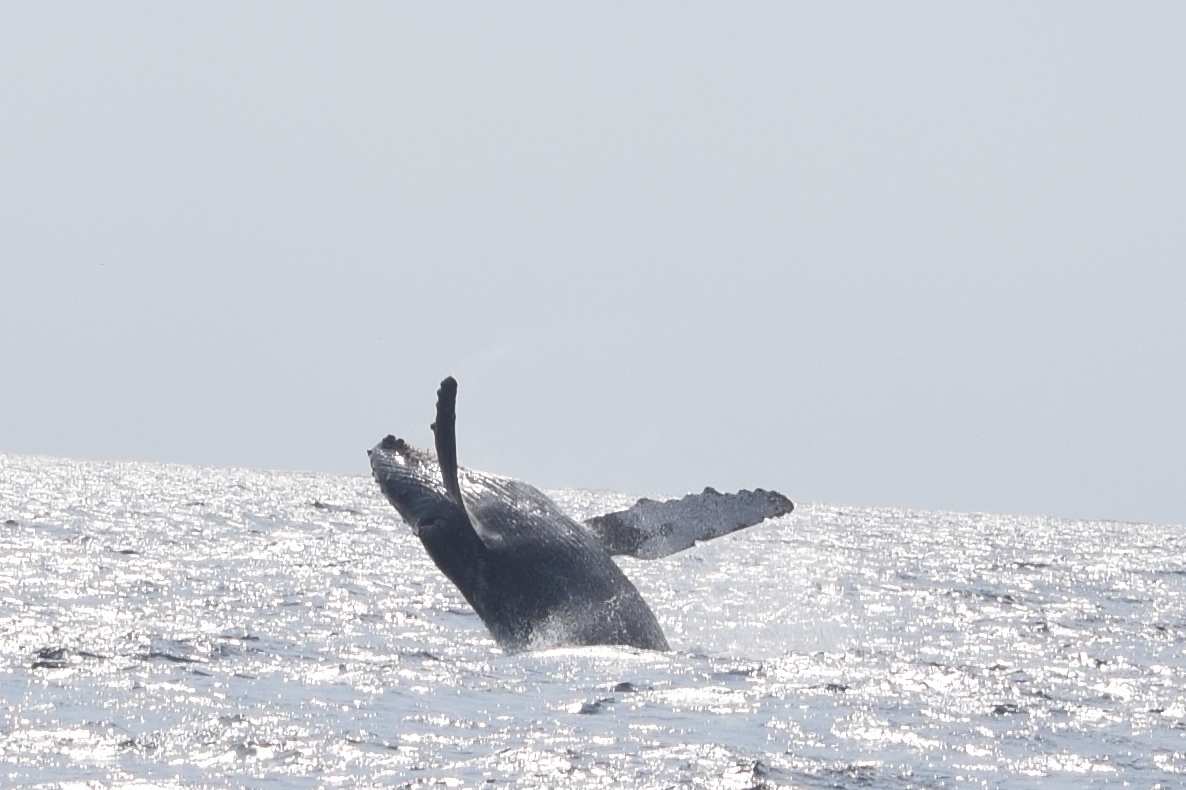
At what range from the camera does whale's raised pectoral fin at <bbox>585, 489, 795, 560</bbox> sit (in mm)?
9648

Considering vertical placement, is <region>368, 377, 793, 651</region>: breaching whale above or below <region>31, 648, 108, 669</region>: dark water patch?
above

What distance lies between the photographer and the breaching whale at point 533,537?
9547 millimetres

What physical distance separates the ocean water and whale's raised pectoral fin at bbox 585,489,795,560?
645 millimetres

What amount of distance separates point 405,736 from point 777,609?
9.87 meters

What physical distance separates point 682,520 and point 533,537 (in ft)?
2.62

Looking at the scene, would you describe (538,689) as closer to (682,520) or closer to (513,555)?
(513,555)

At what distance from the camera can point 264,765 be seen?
701cm

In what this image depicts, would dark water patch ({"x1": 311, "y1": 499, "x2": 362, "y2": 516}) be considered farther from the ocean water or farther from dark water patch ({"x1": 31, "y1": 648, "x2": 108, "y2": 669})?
dark water patch ({"x1": 31, "y1": 648, "x2": 108, "y2": 669})

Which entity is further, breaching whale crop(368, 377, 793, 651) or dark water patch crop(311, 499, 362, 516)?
dark water patch crop(311, 499, 362, 516)

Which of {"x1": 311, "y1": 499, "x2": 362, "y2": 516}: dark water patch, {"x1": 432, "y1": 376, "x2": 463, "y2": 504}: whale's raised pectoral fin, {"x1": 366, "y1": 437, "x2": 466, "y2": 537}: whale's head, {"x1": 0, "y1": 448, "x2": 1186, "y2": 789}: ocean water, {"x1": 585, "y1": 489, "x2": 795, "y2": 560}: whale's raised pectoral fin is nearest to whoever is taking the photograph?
{"x1": 0, "y1": 448, "x2": 1186, "y2": 789}: ocean water

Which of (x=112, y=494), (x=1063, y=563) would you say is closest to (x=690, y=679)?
(x=1063, y=563)

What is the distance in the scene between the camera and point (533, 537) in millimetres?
9688

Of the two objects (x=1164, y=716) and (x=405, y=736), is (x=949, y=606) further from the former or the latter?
(x=405, y=736)

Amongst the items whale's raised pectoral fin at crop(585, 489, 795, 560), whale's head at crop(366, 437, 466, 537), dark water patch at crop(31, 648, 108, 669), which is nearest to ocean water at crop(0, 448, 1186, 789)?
dark water patch at crop(31, 648, 108, 669)
